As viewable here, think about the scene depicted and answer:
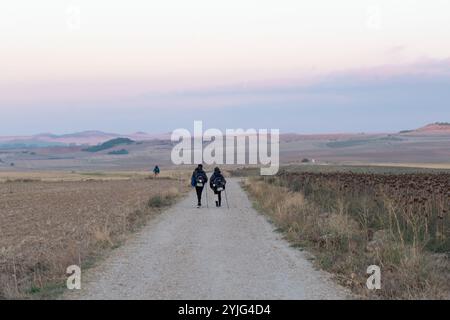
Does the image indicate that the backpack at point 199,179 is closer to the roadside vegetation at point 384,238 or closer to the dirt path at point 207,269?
the roadside vegetation at point 384,238

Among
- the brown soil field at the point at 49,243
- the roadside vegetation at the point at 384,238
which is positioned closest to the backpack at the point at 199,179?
the brown soil field at the point at 49,243

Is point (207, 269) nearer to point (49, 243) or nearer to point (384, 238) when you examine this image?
point (384, 238)

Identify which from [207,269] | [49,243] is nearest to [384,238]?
[207,269]

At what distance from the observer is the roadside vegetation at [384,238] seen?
10.0 m

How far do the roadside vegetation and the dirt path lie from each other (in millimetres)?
524

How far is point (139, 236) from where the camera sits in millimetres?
17562

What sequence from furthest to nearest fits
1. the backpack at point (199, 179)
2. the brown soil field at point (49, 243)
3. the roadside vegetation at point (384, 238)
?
the backpack at point (199, 179)
the brown soil field at point (49, 243)
the roadside vegetation at point (384, 238)

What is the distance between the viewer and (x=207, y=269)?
38.7 ft

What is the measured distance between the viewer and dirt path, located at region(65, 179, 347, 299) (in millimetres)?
9703

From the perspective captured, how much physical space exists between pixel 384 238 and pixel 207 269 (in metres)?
4.00

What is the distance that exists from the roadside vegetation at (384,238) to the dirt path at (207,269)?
20.6 inches
